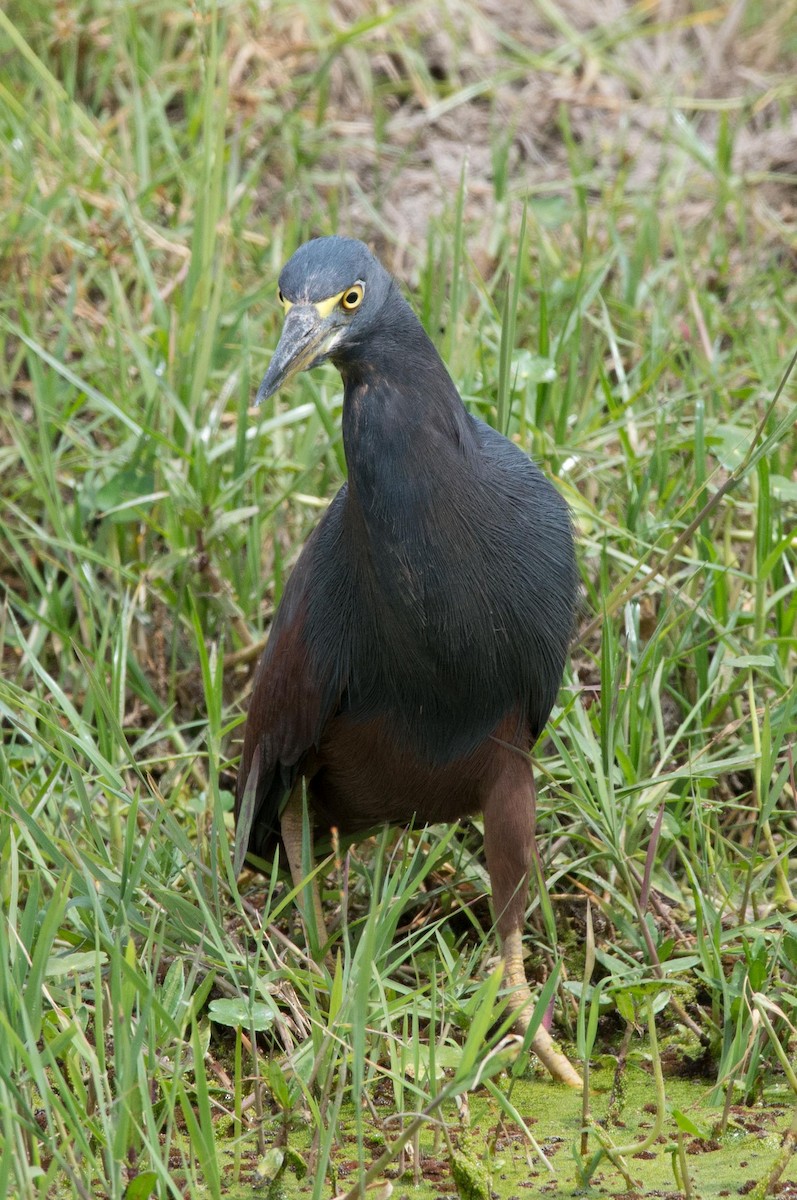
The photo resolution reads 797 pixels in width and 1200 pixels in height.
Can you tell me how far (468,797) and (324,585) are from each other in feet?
1.86

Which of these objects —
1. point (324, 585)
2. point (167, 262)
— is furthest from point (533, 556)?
Answer: point (167, 262)

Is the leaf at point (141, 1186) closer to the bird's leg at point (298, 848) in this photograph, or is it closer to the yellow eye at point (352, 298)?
the bird's leg at point (298, 848)

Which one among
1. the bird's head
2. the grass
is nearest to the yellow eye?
the bird's head

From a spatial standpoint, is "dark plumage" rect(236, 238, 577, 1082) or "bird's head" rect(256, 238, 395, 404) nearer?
"bird's head" rect(256, 238, 395, 404)

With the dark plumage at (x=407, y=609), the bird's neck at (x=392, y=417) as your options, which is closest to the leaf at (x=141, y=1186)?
the dark plumage at (x=407, y=609)

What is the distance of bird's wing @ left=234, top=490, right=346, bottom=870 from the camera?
326 cm

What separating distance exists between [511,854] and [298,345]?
3.87ft

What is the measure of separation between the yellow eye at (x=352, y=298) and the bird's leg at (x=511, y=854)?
1.03 meters

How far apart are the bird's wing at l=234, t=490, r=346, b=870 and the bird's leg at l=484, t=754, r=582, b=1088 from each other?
42 centimetres

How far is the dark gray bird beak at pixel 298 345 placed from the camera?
277 centimetres

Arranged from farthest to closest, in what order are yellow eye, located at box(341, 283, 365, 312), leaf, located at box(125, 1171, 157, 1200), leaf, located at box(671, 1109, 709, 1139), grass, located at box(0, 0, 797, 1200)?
1. yellow eye, located at box(341, 283, 365, 312)
2. grass, located at box(0, 0, 797, 1200)
3. leaf, located at box(671, 1109, 709, 1139)
4. leaf, located at box(125, 1171, 157, 1200)

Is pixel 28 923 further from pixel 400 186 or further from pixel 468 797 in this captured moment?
pixel 400 186

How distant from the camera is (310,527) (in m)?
4.45

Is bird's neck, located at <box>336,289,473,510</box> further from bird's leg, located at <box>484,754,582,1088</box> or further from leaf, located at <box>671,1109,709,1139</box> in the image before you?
leaf, located at <box>671,1109,709,1139</box>
